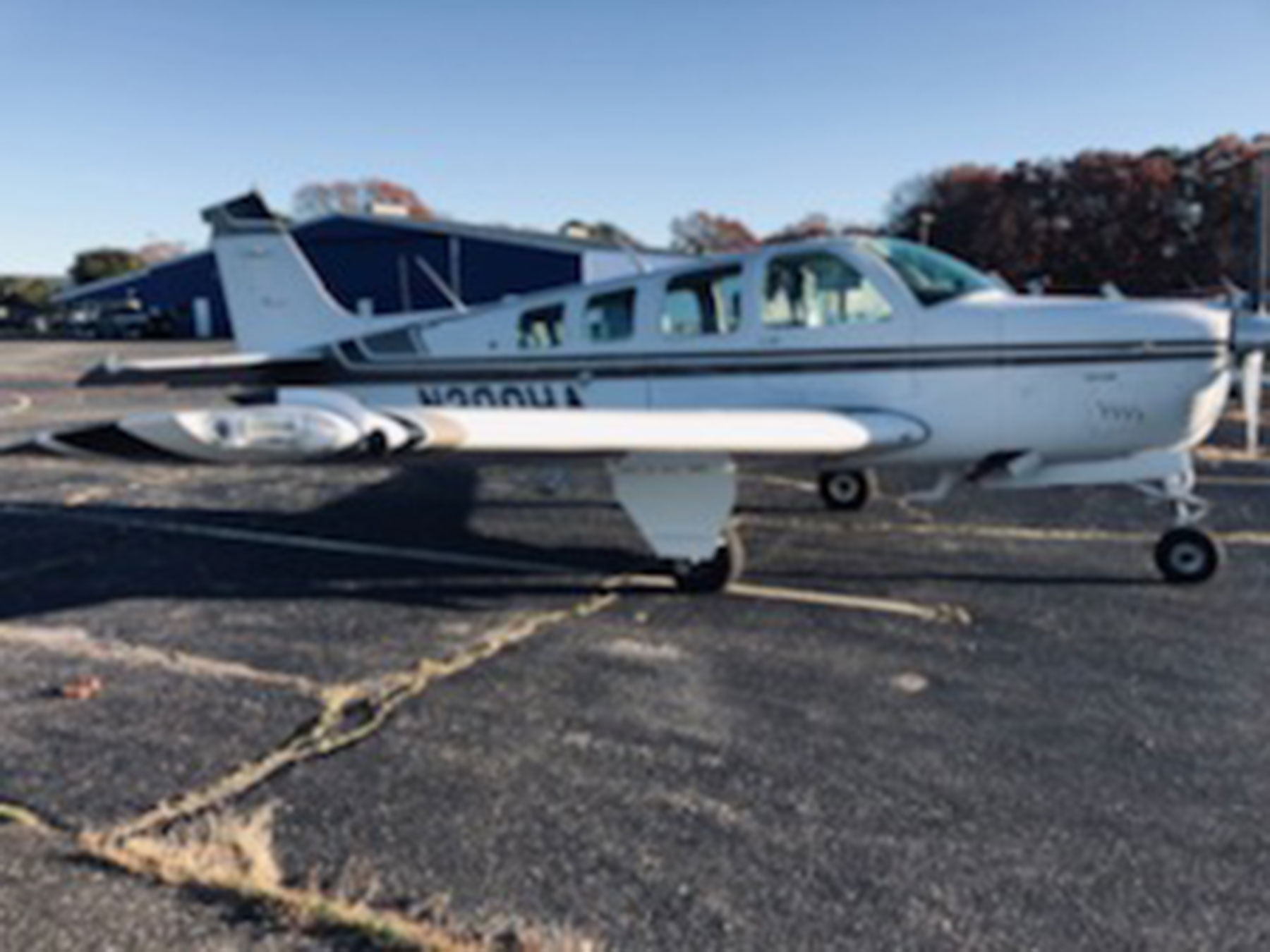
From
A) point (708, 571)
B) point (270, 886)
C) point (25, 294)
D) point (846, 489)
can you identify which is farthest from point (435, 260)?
point (25, 294)

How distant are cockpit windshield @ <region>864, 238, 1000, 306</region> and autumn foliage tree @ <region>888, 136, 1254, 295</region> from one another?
48.0m

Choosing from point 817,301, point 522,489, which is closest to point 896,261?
point 817,301

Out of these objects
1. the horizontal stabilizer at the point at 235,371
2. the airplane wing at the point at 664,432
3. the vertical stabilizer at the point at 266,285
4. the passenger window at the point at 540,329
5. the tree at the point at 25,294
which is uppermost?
the tree at the point at 25,294

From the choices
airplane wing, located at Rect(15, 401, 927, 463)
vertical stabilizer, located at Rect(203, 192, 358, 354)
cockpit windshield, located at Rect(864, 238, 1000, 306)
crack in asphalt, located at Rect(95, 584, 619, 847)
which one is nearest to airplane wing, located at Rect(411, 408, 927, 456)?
airplane wing, located at Rect(15, 401, 927, 463)

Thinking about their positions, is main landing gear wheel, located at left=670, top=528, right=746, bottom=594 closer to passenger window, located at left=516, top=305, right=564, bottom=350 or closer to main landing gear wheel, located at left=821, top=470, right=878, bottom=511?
passenger window, located at left=516, top=305, right=564, bottom=350

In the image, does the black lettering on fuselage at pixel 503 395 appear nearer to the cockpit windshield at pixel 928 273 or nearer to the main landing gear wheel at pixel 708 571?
the main landing gear wheel at pixel 708 571

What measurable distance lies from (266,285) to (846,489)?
647 centimetres

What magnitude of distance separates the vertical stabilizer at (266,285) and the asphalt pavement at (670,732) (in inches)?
125

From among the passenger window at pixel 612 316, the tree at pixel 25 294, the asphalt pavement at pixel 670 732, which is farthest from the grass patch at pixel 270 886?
the tree at pixel 25 294

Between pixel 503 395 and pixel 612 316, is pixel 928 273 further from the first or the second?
pixel 503 395

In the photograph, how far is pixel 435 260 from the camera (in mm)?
45812

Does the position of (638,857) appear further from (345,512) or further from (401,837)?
(345,512)

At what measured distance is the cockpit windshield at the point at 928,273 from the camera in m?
6.53

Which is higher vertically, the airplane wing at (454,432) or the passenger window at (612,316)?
the passenger window at (612,316)
